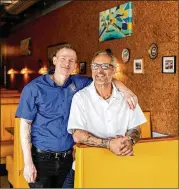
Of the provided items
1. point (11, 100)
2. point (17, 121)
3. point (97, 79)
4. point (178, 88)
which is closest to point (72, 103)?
point (97, 79)

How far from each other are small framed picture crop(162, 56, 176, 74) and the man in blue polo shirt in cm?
225

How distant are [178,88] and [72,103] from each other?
8.25 ft

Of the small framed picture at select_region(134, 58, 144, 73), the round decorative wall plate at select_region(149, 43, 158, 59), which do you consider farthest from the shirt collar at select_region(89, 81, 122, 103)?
the small framed picture at select_region(134, 58, 144, 73)

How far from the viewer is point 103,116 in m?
2.00

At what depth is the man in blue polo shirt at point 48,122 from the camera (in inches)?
83.7

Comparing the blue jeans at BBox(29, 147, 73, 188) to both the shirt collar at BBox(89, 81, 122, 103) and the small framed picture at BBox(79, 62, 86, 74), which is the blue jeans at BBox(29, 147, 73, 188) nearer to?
the shirt collar at BBox(89, 81, 122, 103)

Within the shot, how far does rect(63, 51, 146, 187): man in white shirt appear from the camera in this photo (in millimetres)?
1971

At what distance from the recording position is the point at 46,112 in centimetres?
216

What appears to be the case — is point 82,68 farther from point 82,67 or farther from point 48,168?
point 48,168

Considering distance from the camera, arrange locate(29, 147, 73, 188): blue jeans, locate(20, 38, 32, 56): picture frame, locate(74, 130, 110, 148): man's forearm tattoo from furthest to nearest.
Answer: locate(20, 38, 32, 56): picture frame < locate(29, 147, 73, 188): blue jeans < locate(74, 130, 110, 148): man's forearm tattoo

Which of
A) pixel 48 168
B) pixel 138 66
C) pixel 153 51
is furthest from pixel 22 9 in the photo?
pixel 48 168

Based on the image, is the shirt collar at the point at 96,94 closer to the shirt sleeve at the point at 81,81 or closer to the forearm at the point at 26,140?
the shirt sleeve at the point at 81,81

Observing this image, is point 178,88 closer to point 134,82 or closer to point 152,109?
point 152,109

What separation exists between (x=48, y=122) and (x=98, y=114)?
0.36m
